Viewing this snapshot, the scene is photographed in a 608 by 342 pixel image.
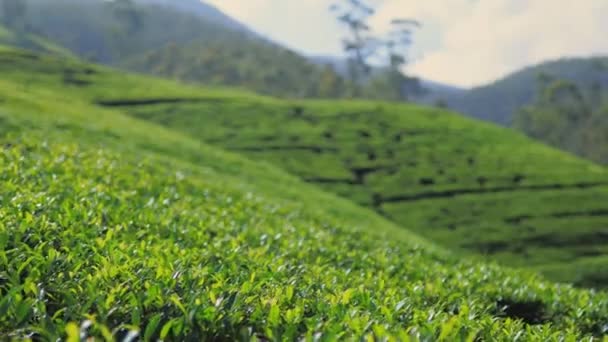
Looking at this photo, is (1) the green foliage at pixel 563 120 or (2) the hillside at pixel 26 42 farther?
(2) the hillside at pixel 26 42

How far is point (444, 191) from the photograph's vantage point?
49.6 m

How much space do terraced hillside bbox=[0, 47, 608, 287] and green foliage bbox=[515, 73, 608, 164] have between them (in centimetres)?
6022

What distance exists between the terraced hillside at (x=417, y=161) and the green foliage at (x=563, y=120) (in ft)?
198

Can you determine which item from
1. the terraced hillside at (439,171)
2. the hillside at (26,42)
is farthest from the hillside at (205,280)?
the hillside at (26,42)

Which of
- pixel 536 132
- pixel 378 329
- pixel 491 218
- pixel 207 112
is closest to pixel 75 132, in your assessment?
pixel 378 329

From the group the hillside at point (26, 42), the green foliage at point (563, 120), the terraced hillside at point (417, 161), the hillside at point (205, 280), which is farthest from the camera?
the hillside at point (26, 42)

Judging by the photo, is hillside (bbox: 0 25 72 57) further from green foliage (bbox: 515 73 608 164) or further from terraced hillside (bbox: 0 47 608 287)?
green foliage (bbox: 515 73 608 164)

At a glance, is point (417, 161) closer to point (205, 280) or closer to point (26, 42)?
point (205, 280)

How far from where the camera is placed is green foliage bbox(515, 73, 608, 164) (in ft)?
402

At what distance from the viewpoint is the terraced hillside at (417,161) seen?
41.0 meters

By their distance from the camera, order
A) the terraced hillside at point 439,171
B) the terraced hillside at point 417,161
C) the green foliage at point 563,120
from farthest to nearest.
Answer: the green foliage at point 563,120 → the terraced hillside at point 417,161 → the terraced hillside at point 439,171

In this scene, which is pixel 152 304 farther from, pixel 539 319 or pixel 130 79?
pixel 130 79

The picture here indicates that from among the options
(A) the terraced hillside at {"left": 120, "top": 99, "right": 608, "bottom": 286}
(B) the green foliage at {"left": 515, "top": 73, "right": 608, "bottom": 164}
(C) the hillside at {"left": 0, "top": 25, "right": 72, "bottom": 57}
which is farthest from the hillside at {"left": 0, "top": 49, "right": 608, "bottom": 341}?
(C) the hillside at {"left": 0, "top": 25, "right": 72, "bottom": 57}

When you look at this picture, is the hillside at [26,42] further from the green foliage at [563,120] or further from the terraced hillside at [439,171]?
the green foliage at [563,120]
